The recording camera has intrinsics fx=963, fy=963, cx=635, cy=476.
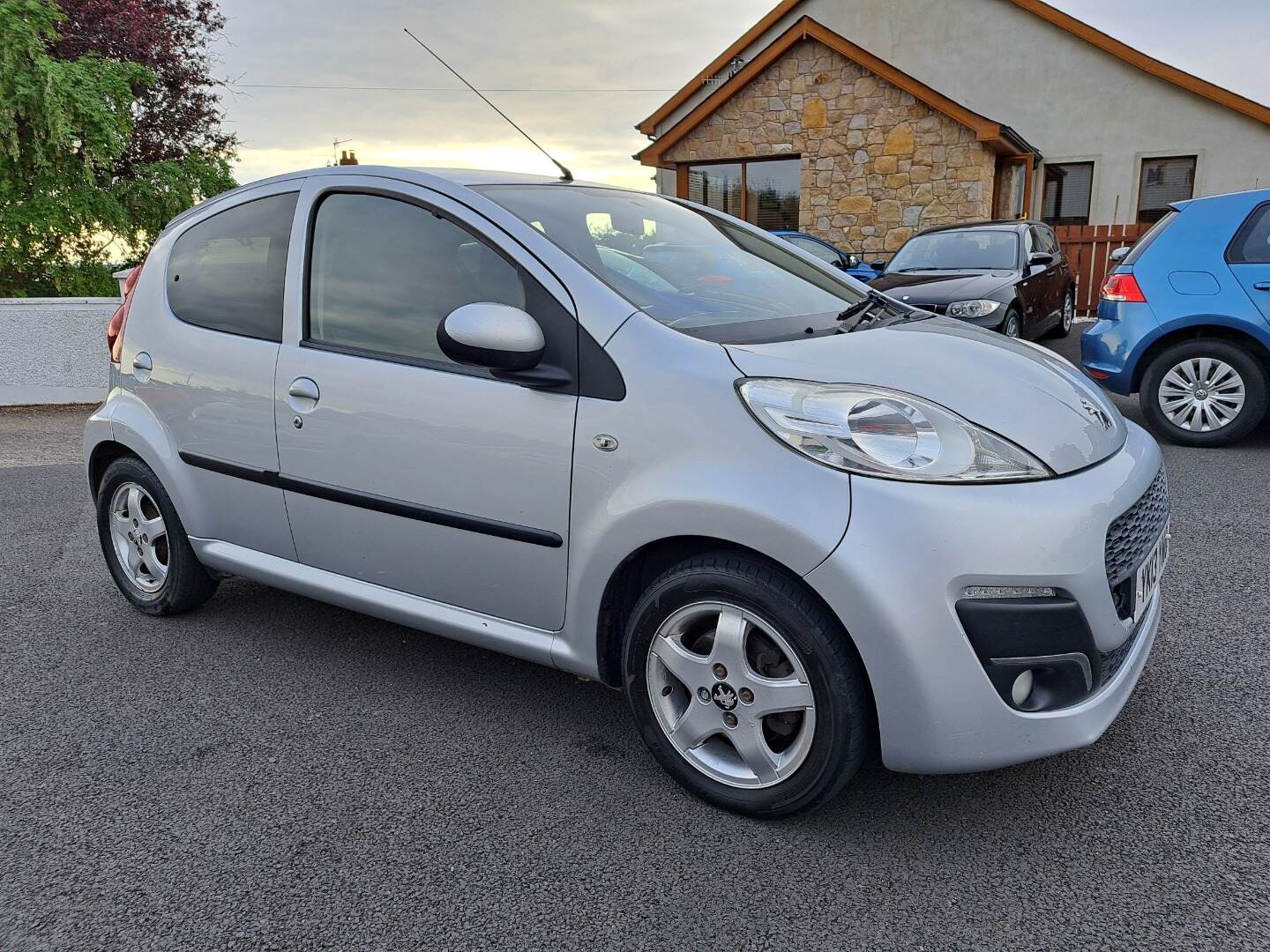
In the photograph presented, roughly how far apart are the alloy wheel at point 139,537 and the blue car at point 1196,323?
5.89 meters

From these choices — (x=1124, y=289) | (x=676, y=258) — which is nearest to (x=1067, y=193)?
(x=1124, y=289)

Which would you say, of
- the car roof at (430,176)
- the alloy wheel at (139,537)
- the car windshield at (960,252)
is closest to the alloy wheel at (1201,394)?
the car windshield at (960,252)

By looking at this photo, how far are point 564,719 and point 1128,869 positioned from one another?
157cm

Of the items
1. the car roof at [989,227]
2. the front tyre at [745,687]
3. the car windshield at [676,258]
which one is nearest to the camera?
the front tyre at [745,687]

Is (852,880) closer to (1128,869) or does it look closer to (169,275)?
(1128,869)

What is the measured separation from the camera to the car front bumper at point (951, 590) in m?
2.08

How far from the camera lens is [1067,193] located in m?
19.4

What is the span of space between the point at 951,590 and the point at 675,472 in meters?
0.69

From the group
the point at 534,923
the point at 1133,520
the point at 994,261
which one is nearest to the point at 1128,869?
the point at 1133,520

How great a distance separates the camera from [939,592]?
81.5 inches

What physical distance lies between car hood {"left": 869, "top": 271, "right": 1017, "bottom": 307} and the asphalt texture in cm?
546

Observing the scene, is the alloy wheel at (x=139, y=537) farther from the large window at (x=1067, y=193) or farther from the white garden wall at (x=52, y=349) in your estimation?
the large window at (x=1067, y=193)

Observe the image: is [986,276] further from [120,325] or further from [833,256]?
[120,325]

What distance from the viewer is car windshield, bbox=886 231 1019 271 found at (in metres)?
9.67
